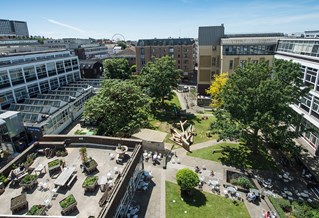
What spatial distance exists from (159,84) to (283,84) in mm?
22581

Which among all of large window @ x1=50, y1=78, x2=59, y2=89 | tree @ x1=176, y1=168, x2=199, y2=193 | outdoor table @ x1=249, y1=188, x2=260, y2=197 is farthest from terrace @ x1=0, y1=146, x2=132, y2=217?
large window @ x1=50, y1=78, x2=59, y2=89

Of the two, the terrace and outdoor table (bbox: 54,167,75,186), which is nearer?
the terrace

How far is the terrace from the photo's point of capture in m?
14.1

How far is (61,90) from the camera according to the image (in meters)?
44.1

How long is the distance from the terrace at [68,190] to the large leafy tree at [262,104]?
45.8 feet

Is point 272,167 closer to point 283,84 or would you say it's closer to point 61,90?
point 283,84

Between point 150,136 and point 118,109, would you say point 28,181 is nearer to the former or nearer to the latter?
point 118,109

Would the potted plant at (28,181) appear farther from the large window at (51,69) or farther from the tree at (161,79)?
the large window at (51,69)

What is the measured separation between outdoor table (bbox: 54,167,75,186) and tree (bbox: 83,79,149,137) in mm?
10249

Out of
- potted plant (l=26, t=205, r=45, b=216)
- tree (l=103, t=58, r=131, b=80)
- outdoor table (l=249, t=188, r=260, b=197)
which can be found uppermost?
tree (l=103, t=58, r=131, b=80)

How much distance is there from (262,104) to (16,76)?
42.1 m

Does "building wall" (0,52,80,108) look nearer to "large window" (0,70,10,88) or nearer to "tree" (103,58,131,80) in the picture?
"large window" (0,70,10,88)

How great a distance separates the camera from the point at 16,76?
38062mm

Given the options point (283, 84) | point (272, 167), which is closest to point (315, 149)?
point (272, 167)
